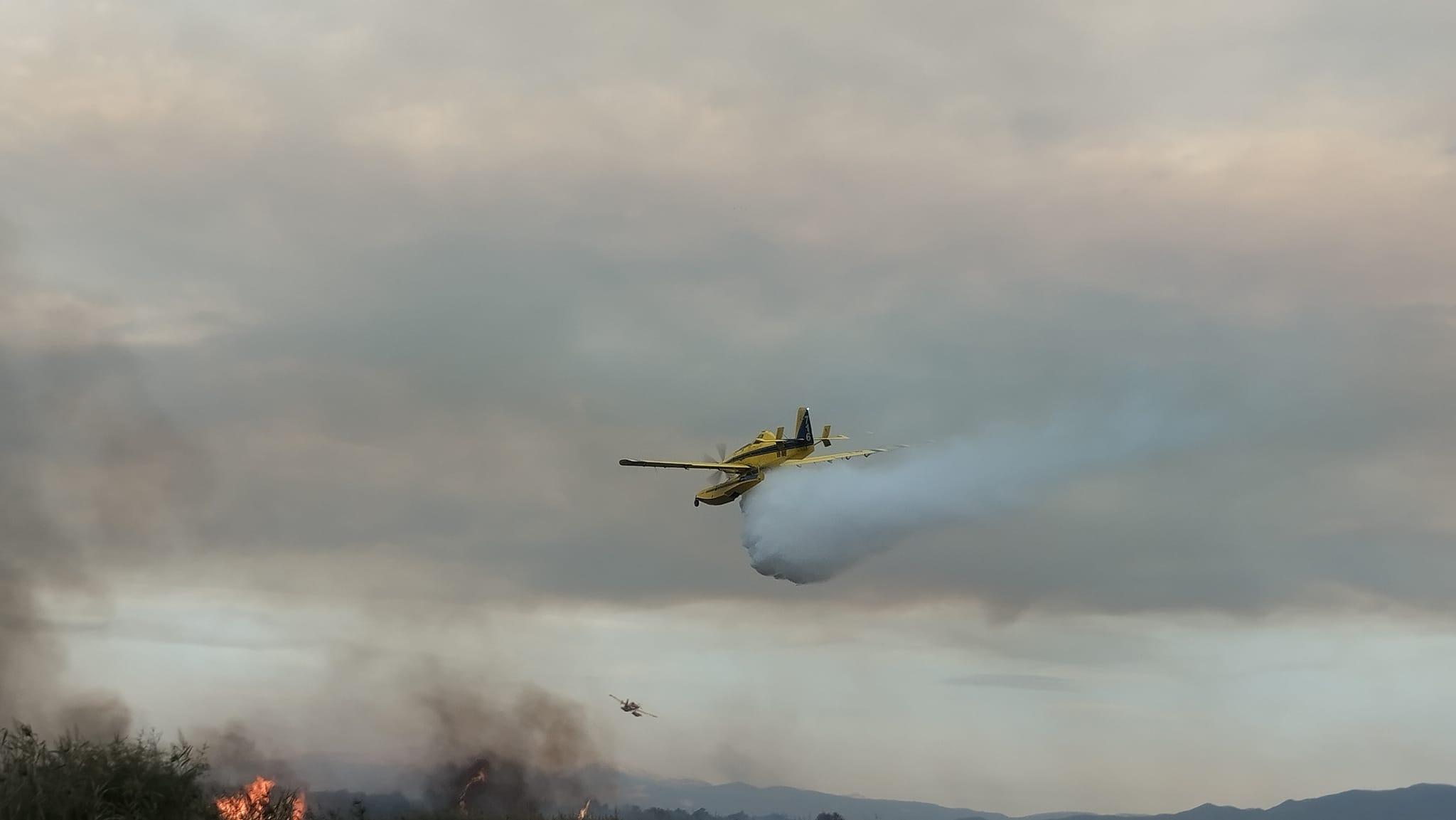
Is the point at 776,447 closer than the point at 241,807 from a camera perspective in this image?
→ No

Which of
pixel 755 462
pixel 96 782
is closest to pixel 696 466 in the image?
pixel 755 462

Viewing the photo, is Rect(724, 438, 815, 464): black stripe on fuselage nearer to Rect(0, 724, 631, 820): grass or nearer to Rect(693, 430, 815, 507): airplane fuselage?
Rect(693, 430, 815, 507): airplane fuselage

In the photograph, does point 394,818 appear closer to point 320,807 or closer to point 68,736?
point 320,807

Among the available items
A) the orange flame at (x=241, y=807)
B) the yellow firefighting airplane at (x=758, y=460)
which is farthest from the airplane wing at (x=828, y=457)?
the orange flame at (x=241, y=807)

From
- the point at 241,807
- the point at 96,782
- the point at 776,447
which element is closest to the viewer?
the point at 96,782

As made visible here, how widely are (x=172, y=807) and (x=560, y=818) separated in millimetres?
89598

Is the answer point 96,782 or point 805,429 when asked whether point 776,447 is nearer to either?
point 805,429

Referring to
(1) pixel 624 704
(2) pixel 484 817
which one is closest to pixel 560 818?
(2) pixel 484 817

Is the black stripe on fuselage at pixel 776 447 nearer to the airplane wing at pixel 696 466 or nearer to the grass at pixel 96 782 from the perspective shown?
the airplane wing at pixel 696 466

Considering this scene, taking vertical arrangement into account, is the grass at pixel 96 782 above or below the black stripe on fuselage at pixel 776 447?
below

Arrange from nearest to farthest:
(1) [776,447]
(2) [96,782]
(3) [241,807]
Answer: (2) [96,782] < (3) [241,807] < (1) [776,447]

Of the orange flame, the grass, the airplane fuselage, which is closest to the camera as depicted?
the grass

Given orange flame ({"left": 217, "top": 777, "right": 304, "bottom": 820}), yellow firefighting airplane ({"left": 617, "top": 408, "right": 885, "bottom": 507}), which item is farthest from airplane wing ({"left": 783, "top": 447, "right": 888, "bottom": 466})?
orange flame ({"left": 217, "top": 777, "right": 304, "bottom": 820})

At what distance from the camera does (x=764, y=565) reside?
406 feet
